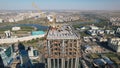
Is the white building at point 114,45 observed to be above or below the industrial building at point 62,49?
below

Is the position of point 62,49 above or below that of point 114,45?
above

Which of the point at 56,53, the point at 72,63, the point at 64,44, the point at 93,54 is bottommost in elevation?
the point at 93,54

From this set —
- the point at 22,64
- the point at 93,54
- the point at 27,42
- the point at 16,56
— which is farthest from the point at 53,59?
the point at 27,42

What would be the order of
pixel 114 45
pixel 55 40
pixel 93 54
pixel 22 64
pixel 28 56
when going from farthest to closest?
pixel 114 45 < pixel 93 54 < pixel 28 56 < pixel 22 64 < pixel 55 40

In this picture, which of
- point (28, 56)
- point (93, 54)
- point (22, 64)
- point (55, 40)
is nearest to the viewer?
point (55, 40)

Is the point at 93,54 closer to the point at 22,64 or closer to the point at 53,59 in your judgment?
the point at 22,64

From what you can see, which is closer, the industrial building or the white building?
the industrial building

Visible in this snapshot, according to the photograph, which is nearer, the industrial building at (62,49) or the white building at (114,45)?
the industrial building at (62,49)

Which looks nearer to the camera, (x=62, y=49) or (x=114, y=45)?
(x=62, y=49)

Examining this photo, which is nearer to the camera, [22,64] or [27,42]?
Answer: [22,64]

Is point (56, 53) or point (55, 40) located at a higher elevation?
point (55, 40)

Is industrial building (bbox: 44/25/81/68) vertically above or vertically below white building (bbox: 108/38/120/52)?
above
